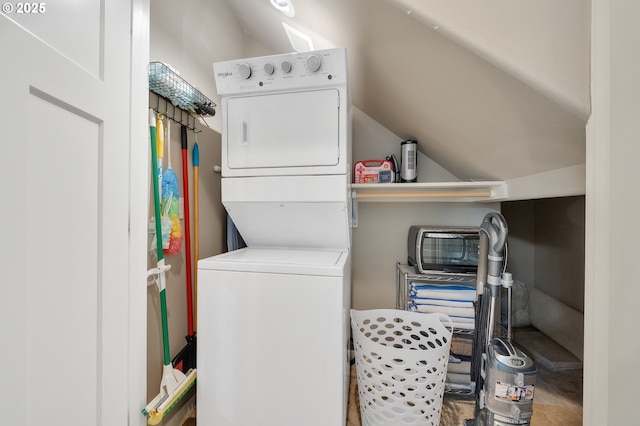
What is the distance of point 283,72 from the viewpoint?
4.46 feet

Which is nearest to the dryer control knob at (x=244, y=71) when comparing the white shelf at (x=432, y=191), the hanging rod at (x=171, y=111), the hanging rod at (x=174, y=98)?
the hanging rod at (x=174, y=98)

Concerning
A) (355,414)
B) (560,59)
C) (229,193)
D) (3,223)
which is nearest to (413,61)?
(560,59)

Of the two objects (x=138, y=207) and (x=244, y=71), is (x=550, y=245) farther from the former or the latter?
(x=138, y=207)

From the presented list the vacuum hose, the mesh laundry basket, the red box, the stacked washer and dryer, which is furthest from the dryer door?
the mesh laundry basket

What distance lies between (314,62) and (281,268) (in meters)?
1.13

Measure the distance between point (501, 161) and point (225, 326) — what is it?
6.05 ft

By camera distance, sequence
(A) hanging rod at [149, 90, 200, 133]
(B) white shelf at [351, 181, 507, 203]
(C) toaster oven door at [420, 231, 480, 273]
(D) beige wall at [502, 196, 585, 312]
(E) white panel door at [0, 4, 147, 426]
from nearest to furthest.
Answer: (E) white panel door at [0, 4, 147, 426] → (A) hanging rod at [149, 90, 200, 133] → (B) white shelf at [351, 181, 507, 203] → (C) toaster oven door at [420, 231, 480, 273] → (D) beige wall at [502, 196, 585, 312]

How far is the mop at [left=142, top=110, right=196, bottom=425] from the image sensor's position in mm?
1172

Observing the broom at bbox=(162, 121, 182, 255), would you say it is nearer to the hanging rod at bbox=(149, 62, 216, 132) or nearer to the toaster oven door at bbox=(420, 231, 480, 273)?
the hanging rod at bbox=(149, 62, 216, 132)

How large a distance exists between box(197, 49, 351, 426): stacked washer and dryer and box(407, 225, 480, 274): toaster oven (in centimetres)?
70

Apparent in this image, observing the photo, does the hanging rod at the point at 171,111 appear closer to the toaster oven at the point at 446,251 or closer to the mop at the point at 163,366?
the mop at the point at 163,366

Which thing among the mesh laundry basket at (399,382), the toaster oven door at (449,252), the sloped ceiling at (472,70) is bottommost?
the mesh laundry basket at (399,382)

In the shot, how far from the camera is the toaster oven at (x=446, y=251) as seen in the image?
5.85 feet

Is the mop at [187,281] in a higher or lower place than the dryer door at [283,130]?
lower
